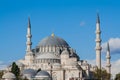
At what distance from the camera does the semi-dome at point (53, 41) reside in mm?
91125

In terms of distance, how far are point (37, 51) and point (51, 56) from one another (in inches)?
249

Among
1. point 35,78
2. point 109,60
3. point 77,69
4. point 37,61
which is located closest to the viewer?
point 35,78

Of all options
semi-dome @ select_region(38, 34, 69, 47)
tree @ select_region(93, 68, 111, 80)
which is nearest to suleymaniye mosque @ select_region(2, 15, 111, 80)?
semi-dome @ select_region(38, 34, 69, 47)

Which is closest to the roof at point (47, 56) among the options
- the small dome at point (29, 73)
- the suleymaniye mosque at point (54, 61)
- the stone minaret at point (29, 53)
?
the suleymaniye mosque at point (54, 61)

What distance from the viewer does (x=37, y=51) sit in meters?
91.9

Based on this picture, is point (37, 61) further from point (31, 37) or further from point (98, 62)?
point (98, 62)

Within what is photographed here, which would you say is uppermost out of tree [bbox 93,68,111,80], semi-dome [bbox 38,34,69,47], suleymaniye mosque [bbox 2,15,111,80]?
semi-dome [bbox 38,34,69,47]

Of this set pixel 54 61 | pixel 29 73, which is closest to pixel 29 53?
pixel 54 61

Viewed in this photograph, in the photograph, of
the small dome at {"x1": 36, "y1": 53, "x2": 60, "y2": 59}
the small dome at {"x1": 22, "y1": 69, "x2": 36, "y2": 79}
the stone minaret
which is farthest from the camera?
the stone minaret

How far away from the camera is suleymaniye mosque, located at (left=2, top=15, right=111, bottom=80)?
78.2m

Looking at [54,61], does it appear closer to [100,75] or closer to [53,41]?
[53,41]

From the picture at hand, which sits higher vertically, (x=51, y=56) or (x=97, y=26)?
(x=97, y=26)

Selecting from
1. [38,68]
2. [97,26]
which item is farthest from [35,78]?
[97,26]

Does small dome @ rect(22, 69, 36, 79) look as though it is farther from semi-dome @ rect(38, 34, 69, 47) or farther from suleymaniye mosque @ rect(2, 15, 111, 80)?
semi-dome @ rect(38, 34, 69, 47)
